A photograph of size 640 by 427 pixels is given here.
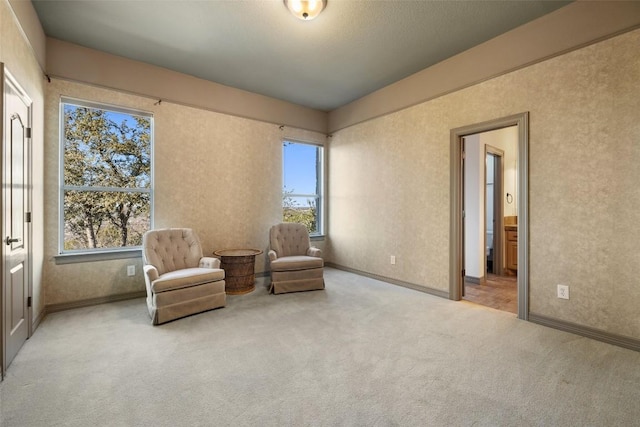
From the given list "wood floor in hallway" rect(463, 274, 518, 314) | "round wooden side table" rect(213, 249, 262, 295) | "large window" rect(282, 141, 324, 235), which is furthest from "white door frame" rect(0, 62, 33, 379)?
"wood floor in hallway" rect(463, 274, 518, 314)

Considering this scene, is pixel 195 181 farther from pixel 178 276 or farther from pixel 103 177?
pixel 178 276

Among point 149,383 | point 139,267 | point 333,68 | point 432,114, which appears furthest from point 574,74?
point 139,267

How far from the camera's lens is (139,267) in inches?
146

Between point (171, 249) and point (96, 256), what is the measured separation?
0.83 meters

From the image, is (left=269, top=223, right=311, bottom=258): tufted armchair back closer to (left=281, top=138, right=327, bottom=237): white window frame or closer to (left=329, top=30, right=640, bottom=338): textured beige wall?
(left=281, top=138, right=327, bottom=237): white window frame

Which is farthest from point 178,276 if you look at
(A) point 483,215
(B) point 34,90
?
(A) point 483,215

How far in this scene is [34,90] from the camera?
2.75 metres

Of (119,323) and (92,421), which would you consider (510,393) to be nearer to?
(92,421)

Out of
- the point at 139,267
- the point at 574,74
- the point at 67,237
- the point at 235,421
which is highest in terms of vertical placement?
the point at 574,74

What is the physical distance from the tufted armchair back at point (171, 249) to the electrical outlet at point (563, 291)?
3833 mm

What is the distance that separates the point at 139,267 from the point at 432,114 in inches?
166

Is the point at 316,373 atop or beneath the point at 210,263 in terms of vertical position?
beneath

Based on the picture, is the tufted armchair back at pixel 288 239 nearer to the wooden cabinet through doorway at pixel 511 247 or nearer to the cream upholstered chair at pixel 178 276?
the cream upholstered chair at pixel 178 276

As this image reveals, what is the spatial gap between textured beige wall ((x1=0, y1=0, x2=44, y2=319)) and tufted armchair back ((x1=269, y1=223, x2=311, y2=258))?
252cm
